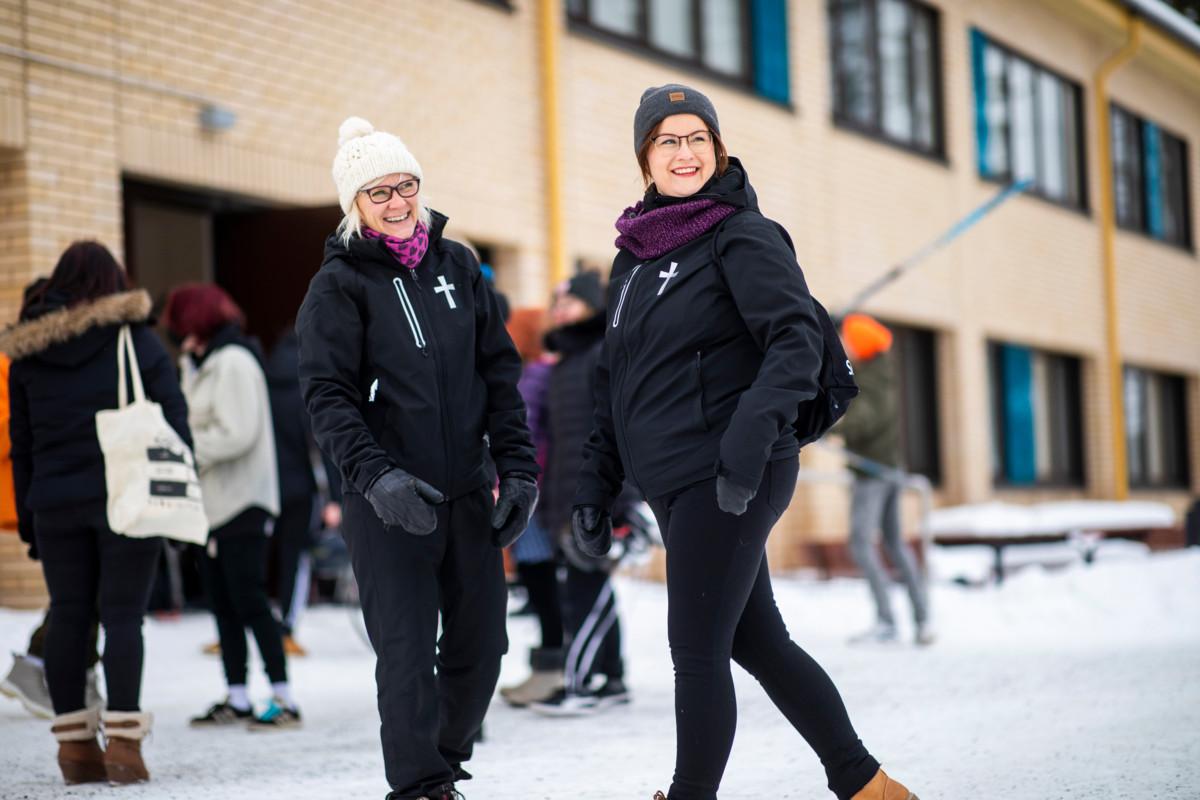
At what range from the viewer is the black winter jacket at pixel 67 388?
16.9ft

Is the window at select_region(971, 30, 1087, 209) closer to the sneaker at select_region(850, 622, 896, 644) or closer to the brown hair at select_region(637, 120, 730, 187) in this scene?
the sneaker at select_region(850, 622, 896, 644)

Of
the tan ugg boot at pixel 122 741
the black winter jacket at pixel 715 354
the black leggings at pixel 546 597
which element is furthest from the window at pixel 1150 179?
the black winter jacket at pixel 715 354

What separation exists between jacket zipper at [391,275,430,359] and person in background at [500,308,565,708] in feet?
9.19

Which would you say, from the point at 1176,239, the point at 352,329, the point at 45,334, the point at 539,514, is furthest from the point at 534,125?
the point at 1176,239

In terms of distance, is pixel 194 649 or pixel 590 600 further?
pixel 194 649

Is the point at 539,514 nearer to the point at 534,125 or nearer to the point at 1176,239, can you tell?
the point at 534,125

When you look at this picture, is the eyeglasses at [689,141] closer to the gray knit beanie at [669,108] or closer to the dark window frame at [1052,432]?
the gray knit beanie at [669,108]

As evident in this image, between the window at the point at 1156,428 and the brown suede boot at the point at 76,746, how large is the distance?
1961 centimetres

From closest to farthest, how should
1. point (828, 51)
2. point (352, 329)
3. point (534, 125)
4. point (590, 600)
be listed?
point (352, 329), point (590, 600), point (534, 125), point (828, 51)

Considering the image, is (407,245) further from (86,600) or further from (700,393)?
(86,600)

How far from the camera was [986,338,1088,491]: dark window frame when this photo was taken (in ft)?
63.2

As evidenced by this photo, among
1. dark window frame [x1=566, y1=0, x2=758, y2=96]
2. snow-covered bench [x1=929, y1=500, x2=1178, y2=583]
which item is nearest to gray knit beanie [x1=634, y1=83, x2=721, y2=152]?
dark window frame [x1=566, y1=0, x2=758, y2=96]

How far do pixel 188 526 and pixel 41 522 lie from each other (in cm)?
45

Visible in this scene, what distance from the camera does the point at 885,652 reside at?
9148mm
